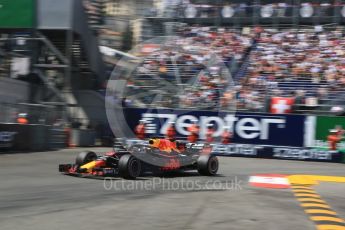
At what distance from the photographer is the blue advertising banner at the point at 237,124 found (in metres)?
21.2

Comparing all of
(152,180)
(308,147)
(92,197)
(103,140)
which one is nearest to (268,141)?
(308,147)

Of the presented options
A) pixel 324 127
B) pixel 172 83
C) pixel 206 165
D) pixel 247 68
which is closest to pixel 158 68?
pixel 172 83

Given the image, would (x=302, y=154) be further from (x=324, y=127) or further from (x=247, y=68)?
(x=247, y=68)

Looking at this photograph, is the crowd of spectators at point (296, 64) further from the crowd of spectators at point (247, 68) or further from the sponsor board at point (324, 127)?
the sponsor board at point (324, 127)

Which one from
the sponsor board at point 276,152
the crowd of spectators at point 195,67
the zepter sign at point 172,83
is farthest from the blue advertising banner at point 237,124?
the crowd of spectators at point 195,67

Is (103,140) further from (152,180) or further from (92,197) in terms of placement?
(92,197)

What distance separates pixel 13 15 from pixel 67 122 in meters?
5.24

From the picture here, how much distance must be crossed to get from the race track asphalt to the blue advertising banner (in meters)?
8.79

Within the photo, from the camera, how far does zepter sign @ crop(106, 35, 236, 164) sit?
22812 mm

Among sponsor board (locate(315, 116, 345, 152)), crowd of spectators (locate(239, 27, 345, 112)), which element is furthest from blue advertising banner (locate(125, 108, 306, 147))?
crowd of spectators (locate(239, 27, 345, 112))

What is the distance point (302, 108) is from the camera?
73.5ft

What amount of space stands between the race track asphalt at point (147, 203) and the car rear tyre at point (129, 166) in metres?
0.25

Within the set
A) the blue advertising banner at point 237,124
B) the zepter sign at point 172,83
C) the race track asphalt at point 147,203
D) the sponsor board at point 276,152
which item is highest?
the zepter sign at point 172,83

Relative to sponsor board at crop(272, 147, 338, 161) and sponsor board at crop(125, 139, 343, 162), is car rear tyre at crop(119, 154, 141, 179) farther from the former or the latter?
sponsor board at crop(272, 147, 338, 161)
